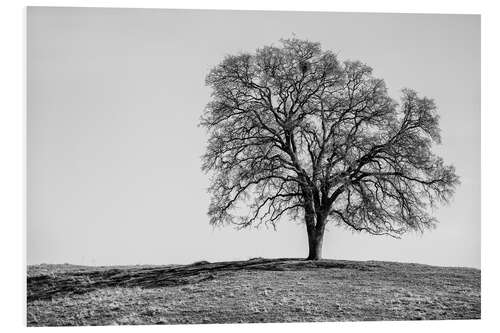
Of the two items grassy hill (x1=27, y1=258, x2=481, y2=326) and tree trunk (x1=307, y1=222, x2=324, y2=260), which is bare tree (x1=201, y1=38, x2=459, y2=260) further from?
grassy hill (x1=27, y1=258, x2=481, y2=326)

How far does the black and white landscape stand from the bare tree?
0.06 meters

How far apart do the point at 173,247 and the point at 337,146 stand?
18.8 ft

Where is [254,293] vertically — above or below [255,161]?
below

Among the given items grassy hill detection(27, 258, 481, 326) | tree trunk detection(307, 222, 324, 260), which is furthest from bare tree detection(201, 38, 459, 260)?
grassy hill detection(27, 258, 481, 326)

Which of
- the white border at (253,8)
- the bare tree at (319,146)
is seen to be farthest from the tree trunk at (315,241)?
the white border at (253,8)

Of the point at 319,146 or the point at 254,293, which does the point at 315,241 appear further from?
the point at 254,293

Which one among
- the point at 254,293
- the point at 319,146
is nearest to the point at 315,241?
the point at 319,146

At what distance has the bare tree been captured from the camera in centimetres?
2678

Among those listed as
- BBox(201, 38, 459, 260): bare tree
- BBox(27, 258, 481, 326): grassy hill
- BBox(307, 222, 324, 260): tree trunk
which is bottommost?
BBox(27, 258, 481, 326): grassy hill

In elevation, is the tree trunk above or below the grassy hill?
above

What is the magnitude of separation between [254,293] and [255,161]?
477 centimetres

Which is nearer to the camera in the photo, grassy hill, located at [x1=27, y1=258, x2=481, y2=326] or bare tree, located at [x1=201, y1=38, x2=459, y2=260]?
grassy hill, located at [x1=27, y1=258, x2=481, y2=326]

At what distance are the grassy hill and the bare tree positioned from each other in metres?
1.56

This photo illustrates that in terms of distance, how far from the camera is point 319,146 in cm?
2764
